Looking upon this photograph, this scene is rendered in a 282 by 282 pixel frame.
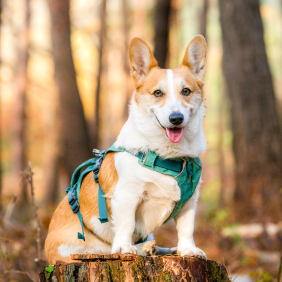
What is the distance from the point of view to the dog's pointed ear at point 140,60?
3648 mm

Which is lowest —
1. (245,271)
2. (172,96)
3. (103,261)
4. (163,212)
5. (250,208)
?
(245,271)

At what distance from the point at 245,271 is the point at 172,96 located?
420 cm

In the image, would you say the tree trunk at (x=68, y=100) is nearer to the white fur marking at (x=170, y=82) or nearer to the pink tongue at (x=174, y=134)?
the white fur marking at (x=170, y=82)

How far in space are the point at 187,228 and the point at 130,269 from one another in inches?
31.3

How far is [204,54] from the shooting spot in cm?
373

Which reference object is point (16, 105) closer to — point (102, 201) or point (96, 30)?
point (96, 30)

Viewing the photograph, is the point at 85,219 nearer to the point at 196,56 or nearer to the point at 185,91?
the point at 185,91

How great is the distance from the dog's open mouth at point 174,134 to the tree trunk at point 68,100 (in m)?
6.10

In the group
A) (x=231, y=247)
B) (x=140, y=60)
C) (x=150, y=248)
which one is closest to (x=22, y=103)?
(x=231, y=247)

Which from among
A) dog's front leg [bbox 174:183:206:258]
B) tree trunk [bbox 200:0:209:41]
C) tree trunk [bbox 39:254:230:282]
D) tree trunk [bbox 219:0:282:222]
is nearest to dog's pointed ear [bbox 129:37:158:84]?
dog's front leg [bbox 174:183:206:258]

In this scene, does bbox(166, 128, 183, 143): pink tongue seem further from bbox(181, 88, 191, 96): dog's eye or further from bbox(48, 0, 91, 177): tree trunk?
bbox(48, 0, 91, 177): tree trunk

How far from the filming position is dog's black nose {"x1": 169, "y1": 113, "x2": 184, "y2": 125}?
3.07 meters

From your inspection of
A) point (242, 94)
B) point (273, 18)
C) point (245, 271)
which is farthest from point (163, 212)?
point (273, 18)

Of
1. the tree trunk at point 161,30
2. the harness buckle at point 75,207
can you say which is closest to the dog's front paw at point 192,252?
the harness buckle at point 75,207
